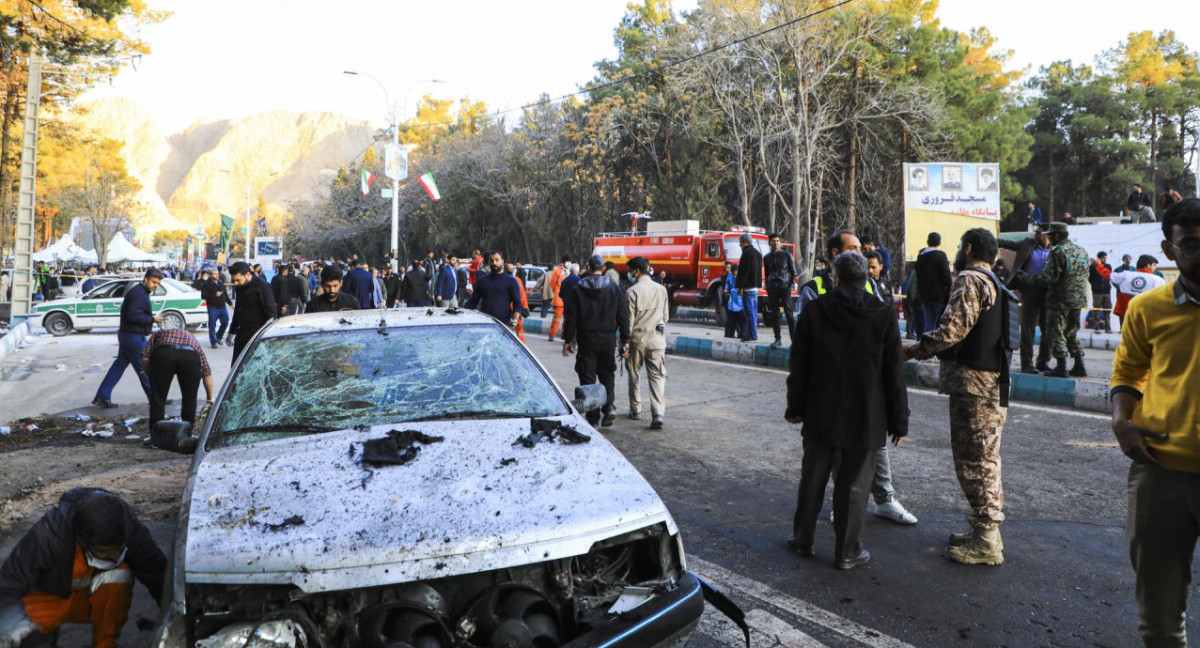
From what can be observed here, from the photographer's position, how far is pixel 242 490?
2893 mm

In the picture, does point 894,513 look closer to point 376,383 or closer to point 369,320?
point 376,383

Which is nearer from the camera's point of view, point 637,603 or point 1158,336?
point 1158,336

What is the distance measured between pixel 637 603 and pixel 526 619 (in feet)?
1.26

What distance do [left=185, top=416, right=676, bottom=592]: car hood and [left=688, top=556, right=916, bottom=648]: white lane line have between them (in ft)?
3.64

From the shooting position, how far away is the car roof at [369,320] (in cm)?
429

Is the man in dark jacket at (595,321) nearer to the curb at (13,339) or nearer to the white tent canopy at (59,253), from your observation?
the curb at (13,339)

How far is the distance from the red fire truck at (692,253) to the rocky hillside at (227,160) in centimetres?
15085

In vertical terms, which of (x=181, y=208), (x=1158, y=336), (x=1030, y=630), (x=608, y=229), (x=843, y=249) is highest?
(x=181, y=208)

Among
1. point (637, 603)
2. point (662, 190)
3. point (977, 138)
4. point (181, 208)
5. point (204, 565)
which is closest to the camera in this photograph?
point (204, 565)

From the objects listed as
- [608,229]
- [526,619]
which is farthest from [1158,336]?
[608,229]

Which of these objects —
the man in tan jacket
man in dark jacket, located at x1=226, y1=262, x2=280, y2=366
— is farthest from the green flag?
the man in tan jacket

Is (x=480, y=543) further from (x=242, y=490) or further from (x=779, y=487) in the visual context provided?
(x=779, y=487)

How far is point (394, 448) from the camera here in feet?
10.4

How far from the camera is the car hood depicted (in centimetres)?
245
